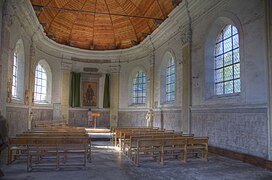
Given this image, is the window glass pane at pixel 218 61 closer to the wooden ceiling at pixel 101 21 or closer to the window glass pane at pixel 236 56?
the window glass pane at pixel 236 56

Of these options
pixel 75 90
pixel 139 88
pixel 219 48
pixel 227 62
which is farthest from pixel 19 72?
pixel 227 62

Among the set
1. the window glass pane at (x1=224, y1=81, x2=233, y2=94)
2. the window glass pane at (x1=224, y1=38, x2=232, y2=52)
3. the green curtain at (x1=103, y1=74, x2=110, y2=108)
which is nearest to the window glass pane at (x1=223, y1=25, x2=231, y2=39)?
the window glass pane at (x1=224, y1=38, x2=232, y2=52)

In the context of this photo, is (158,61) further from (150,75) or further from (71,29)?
(71,29)

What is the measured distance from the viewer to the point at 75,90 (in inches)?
704

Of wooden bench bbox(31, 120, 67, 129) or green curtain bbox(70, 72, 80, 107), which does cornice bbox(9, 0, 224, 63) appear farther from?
wooden bench bbox(31, 120, 67, 129)

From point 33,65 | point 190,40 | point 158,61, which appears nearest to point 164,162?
point 190,40

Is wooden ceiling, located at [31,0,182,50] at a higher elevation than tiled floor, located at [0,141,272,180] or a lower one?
higher

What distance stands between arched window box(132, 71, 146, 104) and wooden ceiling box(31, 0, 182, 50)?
230 cm

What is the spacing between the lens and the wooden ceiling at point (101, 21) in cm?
1445

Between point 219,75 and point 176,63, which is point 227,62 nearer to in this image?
point 219,75

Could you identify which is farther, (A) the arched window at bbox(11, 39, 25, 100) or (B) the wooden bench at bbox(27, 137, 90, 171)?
(A) the arched window at bbox(11, 39, 25, 100)

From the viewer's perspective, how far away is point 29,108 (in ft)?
43.2

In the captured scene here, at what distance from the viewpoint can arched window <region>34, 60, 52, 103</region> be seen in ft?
52.1

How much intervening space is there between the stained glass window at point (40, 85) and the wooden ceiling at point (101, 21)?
7.54 feet
